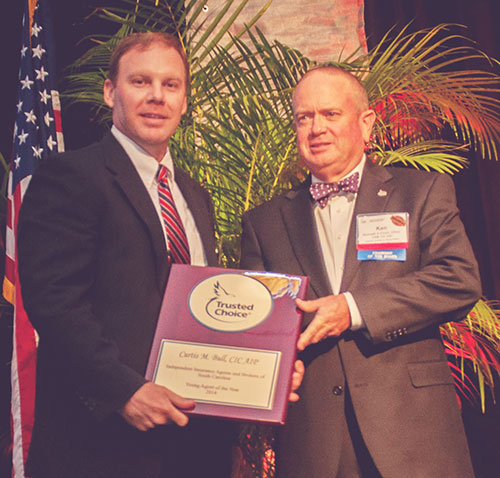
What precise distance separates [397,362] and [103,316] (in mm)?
869

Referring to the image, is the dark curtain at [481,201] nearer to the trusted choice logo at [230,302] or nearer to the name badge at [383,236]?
the name badge at [383,236]

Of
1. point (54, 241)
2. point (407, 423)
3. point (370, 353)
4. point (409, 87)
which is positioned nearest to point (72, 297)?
point (54, 241)

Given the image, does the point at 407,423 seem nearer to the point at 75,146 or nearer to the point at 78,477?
the point at 78,477

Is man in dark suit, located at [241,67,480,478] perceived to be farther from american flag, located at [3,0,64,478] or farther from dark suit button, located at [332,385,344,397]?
american flag, located at [3,0,64,478]

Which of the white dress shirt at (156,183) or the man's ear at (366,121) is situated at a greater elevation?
the man's ear at (366,121)

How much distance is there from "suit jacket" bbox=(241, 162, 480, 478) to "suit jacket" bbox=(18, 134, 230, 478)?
35cm

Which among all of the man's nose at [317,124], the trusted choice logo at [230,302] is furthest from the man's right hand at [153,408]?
the man's nose at [317,124]

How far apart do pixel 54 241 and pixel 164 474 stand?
691 millimetres

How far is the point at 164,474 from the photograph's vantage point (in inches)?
60.4

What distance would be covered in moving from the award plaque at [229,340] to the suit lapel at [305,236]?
22 cm

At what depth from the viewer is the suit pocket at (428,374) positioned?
1681 mm

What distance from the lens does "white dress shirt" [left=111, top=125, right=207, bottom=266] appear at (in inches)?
68.6

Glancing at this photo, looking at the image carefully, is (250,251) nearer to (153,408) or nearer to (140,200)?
(140,200)

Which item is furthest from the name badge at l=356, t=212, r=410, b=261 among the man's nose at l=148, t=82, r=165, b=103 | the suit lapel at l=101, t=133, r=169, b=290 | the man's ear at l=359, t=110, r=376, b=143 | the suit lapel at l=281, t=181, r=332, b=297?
the man's nose at l=148, t=82, r=165, b=103
